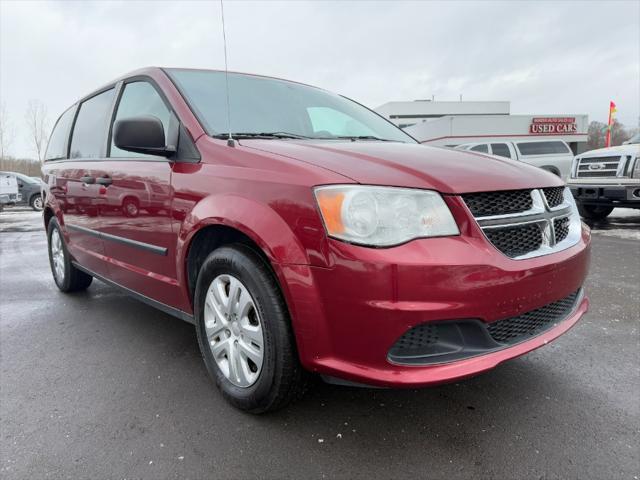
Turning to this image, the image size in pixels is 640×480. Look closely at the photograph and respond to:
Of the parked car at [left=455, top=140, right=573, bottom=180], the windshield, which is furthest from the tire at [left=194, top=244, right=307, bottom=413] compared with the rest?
the parked car at [left=455, top=140, right=573, bottom=180]

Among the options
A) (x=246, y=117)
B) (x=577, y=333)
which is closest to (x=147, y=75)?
(x=246, y=117)

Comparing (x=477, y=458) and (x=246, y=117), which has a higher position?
(x=246, y=117)

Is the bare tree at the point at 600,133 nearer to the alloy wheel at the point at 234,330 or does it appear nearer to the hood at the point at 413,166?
the hood at the point at 413,166

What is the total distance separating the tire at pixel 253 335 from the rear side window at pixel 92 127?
174 cm

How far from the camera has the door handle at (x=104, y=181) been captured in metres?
2.89

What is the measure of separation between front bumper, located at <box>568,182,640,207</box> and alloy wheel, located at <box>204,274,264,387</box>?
745 centimetres

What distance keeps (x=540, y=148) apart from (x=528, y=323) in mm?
14162

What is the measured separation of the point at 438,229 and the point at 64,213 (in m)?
3.28

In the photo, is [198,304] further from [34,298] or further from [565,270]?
[34,298]

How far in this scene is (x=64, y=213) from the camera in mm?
3744

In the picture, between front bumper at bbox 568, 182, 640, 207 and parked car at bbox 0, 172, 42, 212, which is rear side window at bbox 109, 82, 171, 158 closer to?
front bumper at bbox 568, 182, 640, 207

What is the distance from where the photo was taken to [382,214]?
5.38 ft

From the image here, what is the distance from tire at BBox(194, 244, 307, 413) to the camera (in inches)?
71.2

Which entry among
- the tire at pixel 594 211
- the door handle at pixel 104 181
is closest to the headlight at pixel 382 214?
the door handle at pixel 104 181
